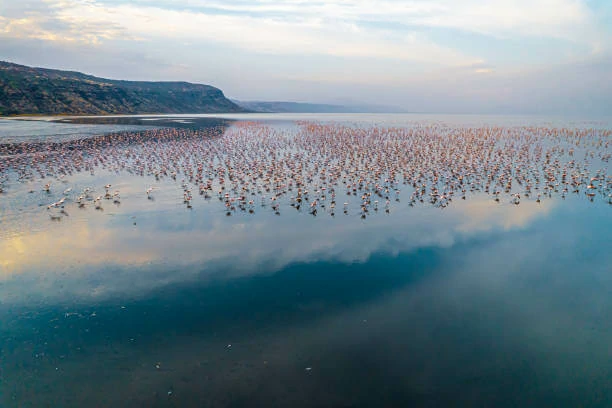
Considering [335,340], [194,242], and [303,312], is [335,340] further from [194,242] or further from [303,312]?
[194,242]

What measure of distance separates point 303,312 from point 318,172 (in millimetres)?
25964

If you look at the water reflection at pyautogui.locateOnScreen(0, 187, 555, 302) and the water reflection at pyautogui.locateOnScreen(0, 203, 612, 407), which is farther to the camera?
Answer: the water reflection at pyautogui.locateOnScreen(0, 187, 555, 302)

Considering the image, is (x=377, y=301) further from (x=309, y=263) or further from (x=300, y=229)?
(x=300, y=229)

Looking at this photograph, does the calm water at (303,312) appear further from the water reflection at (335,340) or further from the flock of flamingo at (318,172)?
the flock of flamingo at (318,172)

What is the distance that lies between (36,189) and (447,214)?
32.5 m

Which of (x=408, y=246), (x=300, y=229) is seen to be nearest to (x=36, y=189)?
(x=300, y=229)

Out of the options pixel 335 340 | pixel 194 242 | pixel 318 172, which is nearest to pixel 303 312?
pixel 335 340

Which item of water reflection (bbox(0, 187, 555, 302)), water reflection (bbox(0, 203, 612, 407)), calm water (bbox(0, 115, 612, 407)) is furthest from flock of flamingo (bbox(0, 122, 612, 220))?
water reflection (bbox(0, 203, 612, 407))

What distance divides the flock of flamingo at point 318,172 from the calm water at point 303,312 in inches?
206

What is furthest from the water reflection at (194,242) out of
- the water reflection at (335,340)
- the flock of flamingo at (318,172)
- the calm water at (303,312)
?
the flock of flamingo at (318,172)

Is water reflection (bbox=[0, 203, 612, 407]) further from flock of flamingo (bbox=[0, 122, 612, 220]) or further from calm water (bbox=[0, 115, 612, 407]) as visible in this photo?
flock of flamingo (bbox=[0, 122, 612, 220])

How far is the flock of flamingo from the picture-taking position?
1134 inches

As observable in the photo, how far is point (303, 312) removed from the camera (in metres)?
13.8

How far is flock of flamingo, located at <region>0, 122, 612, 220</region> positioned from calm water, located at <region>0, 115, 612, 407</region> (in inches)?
206
